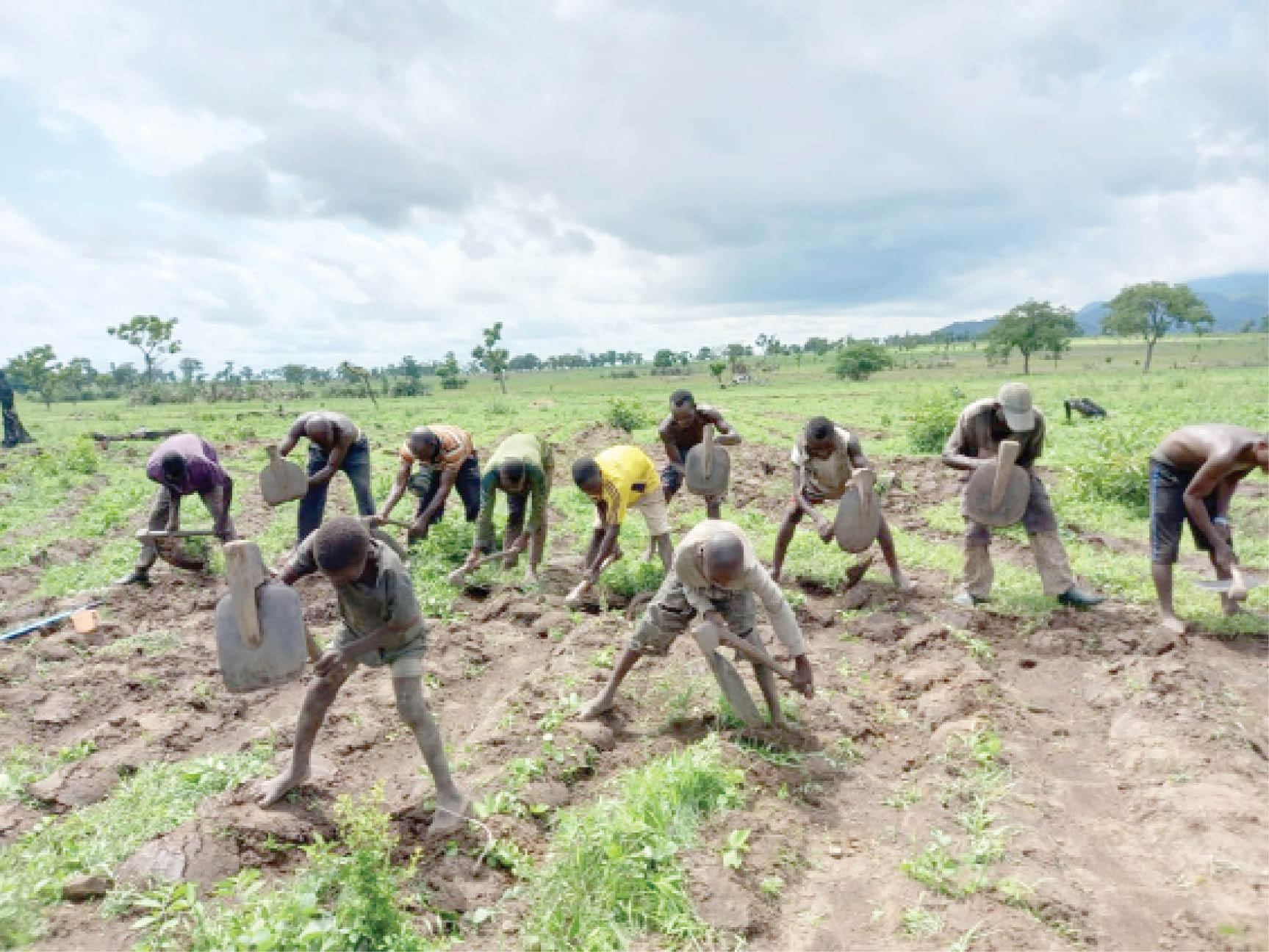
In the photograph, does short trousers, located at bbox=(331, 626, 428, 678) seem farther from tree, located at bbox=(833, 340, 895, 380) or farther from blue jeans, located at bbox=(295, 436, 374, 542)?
tree, located at bbox=(833, 340, 895, 380)

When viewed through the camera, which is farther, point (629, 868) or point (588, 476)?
point (588, 476)

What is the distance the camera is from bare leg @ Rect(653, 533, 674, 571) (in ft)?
23.1

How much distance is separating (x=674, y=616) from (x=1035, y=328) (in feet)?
187

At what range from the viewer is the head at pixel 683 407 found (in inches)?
282

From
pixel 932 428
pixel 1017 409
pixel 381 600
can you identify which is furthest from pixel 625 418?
pixel 381 600

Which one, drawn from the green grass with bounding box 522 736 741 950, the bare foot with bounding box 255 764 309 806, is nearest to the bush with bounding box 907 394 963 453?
the green grass with bounding box 522 736 741 950

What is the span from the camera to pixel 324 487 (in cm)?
770

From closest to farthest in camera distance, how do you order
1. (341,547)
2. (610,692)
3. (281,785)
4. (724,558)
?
(341,547) → (724,558) → (281,785) → (610,692)

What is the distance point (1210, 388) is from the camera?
25.8m

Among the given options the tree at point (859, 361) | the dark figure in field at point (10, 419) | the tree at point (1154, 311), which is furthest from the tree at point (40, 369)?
the tree at point (1154, 311)

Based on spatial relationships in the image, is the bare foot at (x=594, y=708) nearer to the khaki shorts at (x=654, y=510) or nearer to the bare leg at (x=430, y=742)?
the bare leg at (x=430, y=742)

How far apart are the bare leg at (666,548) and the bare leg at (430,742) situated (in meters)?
3.54

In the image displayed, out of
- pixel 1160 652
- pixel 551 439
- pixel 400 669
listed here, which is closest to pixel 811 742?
pixel 400 669

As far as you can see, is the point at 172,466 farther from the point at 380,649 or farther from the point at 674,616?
the point at 674,616
